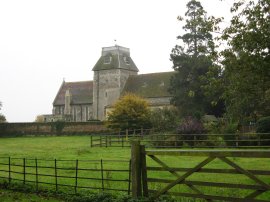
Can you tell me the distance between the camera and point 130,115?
47875mm

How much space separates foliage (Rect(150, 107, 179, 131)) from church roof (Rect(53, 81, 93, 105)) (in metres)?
35.9

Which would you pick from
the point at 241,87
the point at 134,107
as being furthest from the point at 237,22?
the point at 134,107

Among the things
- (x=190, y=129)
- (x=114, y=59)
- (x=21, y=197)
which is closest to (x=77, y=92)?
(x=114, y=59)

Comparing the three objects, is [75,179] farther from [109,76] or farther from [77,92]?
[77,92]

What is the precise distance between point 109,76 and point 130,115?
86.0 feet

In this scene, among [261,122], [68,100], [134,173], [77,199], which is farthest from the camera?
[68,100]

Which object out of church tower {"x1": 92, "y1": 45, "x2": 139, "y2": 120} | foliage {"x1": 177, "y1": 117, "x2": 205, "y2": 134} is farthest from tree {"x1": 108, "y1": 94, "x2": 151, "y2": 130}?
church tower {"x1": 92, "y1": 45, "x2": 139, "y2": 120}

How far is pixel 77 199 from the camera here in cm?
1085

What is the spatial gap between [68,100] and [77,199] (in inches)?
2893

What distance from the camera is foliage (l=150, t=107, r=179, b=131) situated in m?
44.4

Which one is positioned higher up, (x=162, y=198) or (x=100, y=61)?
(x=100, y=61)

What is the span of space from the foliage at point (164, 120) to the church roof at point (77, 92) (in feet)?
118

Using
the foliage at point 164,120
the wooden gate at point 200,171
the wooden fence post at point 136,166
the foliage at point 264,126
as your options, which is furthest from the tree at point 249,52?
the foliage at point 164,120

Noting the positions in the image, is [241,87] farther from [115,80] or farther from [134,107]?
[115,80]
